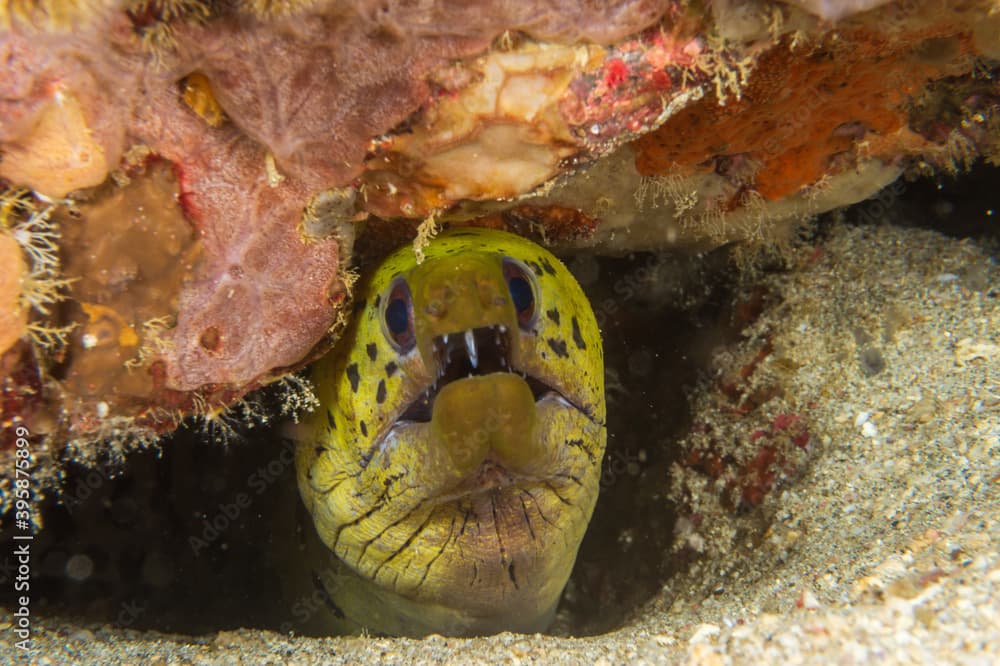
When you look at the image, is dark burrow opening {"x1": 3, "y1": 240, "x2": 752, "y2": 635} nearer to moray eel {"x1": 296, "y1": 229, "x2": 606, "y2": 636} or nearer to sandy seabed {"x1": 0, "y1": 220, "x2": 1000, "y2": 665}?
sandy seabed {"x1": 0, "y1": 220, "x2": 1000, "y2": 665}

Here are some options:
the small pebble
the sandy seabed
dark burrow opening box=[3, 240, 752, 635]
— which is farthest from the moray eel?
the small pebble

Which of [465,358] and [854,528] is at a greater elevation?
[465,358]

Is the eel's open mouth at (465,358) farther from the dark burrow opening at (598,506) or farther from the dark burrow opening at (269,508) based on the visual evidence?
the dark burrow opening at (269,508)

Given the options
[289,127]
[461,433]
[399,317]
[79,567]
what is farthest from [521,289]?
A: [79,567]

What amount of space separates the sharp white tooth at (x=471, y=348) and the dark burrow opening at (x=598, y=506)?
178 centimetres

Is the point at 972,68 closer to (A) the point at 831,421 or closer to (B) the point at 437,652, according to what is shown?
(A) the point at 831,421

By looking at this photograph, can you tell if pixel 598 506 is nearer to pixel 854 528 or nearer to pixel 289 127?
pixel 854 528

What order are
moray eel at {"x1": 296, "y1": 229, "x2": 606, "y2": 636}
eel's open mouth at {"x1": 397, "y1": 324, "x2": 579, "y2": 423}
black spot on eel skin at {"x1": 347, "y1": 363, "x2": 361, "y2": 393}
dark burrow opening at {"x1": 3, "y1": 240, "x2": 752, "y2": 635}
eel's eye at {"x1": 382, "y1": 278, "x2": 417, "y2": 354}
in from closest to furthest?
moray eel at {"x1": 296, "y1": 229, "x2": 606, "y2": 636}, eel's open mouth at {"x1": 397, "y1": 324, "x2": 579, "y2": 423}, eel's eye at {"x1": 382, "y1": 278, "x2": 417, "y2": 354}, black spot on eel skin at {"x1": 347, "y1": 363, "x2": 361, "y2": 393}, dark burrow opening at {"x1": 3, "y1": 240, "x2": 752, "y2": 635}

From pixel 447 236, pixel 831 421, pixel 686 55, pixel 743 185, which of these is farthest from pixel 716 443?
pixel 686 55

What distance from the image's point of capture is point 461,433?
214 cm

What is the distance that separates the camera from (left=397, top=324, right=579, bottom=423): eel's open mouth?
94.3 inches

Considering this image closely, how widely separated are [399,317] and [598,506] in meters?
3.11

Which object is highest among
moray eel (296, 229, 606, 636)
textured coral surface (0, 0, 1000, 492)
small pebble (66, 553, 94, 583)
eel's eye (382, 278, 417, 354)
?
textured coral surface (0, 0, 1000, 492)

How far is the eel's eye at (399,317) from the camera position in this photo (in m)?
2.51
